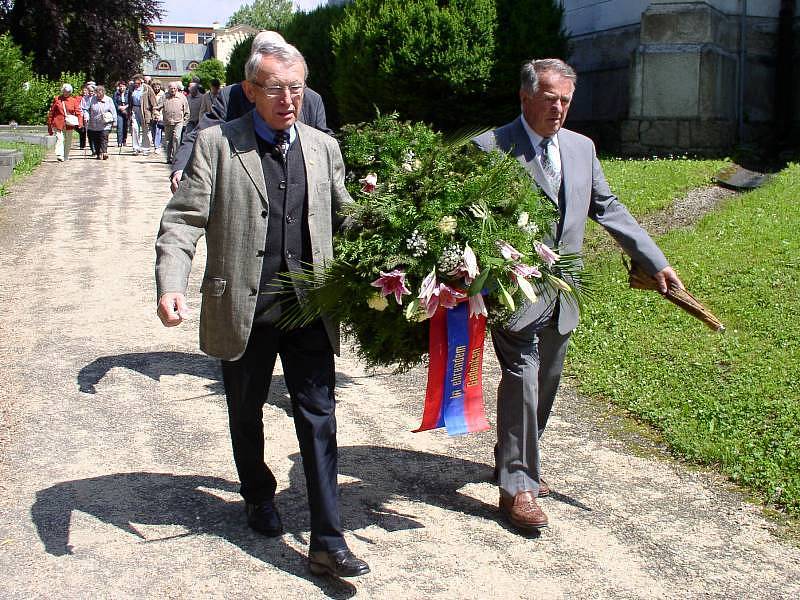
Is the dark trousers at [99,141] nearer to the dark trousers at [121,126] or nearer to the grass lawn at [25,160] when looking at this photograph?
the grass lawn at [25,160]

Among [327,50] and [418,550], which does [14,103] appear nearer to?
[327,50]

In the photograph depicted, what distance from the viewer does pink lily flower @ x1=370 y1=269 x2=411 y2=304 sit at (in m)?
3.76

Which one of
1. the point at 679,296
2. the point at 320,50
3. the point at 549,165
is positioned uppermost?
the point at 320,50

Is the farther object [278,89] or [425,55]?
[425,55]

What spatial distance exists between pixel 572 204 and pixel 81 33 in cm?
3616

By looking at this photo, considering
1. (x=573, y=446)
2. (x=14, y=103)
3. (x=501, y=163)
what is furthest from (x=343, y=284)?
(x=14, y=103)

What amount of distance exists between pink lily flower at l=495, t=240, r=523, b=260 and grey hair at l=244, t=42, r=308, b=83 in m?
1.08

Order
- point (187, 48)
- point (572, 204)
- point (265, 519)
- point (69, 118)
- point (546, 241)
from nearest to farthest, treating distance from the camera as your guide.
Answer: point (265, 519) < point (546, 241) < point (572, 204) < point (69, 118) < point (187, 48)

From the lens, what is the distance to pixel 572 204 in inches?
183

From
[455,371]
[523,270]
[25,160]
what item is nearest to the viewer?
[523,270]

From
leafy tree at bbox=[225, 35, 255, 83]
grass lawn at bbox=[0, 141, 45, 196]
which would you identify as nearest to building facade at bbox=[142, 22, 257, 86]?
leafy tree at bbox=[225, 35, 255, 83]

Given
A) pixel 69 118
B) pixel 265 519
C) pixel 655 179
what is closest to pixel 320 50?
pixel 69 118

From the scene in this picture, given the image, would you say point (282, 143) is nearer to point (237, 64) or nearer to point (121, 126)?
point (121, 126)

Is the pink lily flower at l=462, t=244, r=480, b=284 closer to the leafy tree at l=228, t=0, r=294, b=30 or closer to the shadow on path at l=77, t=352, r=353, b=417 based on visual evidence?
the shadow on path at l=77, t=352, r=353, b=417
